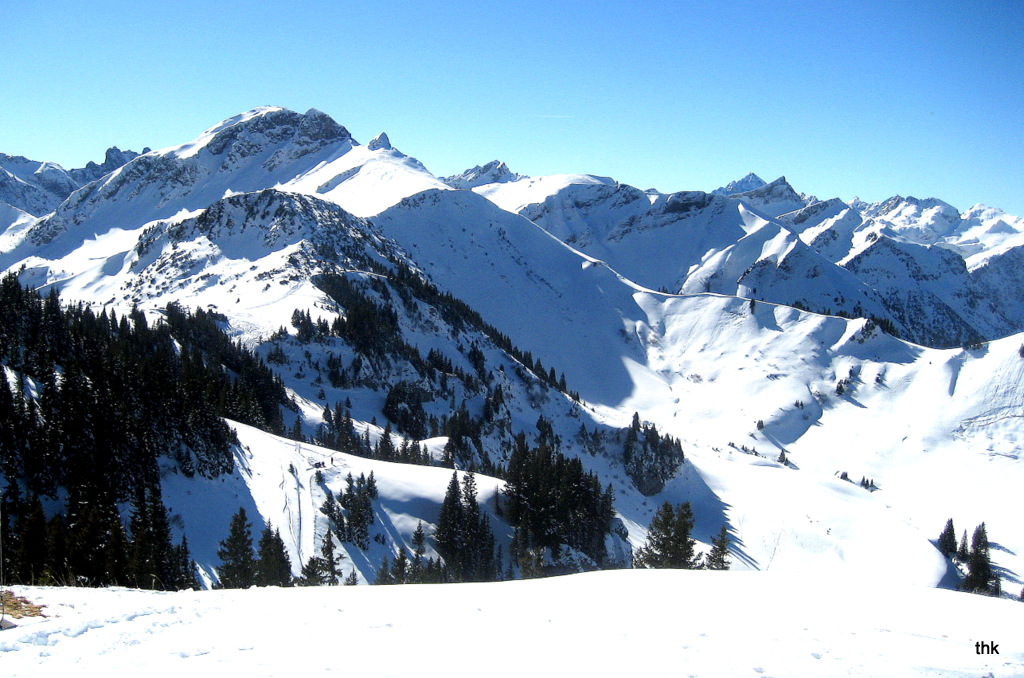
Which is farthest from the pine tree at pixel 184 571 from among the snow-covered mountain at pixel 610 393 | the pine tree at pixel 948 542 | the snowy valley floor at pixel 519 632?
the pine tree at pixel 948 542

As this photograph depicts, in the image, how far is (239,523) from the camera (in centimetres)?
3500

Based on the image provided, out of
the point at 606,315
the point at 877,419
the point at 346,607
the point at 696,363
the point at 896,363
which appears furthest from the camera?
the point at 606,315

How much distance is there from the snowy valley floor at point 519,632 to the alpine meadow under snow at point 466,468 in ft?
0.36

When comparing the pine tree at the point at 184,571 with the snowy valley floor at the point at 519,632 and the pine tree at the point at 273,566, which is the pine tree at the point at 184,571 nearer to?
the pine tree at the point at 273,566

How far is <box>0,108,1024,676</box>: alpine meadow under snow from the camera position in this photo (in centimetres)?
1359

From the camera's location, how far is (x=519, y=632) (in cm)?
1370

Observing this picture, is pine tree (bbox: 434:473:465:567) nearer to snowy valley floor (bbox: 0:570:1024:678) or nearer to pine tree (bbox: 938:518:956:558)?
snowy valley floor (bbox: 0:570:1024:678)

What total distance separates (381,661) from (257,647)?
2.78m

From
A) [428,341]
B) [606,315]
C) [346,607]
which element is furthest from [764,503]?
[606,315]

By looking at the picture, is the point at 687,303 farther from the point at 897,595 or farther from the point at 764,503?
the point at 897,595

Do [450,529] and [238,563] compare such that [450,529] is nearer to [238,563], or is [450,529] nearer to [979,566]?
[238,563]

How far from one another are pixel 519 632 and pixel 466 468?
66.7 m

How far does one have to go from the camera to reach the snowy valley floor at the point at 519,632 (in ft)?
37.6

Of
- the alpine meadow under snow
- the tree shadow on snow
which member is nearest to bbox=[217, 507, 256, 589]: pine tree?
the alpine meadow under snow
